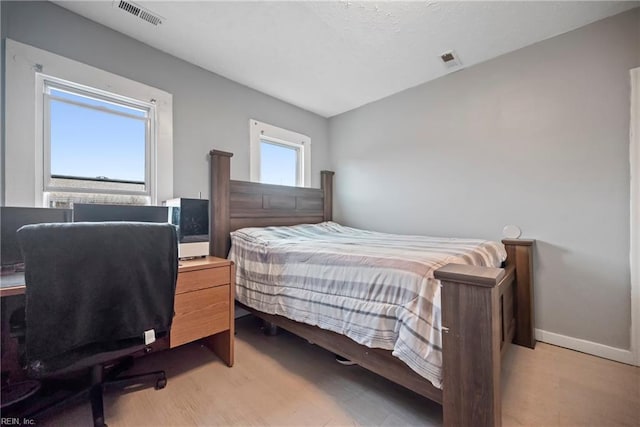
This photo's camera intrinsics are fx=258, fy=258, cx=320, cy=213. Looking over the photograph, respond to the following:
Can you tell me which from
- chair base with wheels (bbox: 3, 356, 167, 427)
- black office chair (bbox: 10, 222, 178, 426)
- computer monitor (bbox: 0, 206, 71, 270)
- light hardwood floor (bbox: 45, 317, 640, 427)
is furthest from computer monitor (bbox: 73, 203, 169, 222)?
light hardwood floor (bbox: 45, 317, 640, 427)

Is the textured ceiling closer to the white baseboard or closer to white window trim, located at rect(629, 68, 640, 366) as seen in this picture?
white window trim, located at rect(629, 68, 640, 366)

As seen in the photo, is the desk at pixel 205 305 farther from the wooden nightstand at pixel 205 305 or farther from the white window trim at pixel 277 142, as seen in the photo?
the white window trim at pixel 277 142

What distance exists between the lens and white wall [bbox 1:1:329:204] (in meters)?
1.71

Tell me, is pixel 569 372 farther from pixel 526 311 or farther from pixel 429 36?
pixel 429 36

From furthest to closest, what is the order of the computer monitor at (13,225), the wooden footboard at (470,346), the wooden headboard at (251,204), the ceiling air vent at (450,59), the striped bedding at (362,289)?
the wooden headboard at (251,204) < the ceiling air vent at (450,59) < the computer monitor at (13,225) < the striped bedding at (362,289) < the wooden footboard at (470,346)

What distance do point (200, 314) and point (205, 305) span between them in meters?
0.06

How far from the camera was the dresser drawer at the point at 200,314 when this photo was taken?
1583 mm

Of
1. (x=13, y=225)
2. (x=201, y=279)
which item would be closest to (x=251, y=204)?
(x=201, y=279)

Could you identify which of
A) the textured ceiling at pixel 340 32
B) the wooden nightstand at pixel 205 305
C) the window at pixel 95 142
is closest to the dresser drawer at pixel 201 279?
the wooden nightstand at pixel 205 305

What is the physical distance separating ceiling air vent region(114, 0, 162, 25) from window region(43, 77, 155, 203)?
1.98ft

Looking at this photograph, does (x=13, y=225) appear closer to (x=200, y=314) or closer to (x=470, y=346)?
(x=200, y=314)

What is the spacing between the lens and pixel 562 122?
6.77ft

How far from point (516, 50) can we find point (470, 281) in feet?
7.97

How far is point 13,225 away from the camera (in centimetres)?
144
